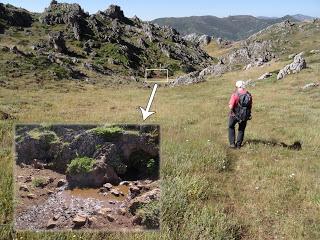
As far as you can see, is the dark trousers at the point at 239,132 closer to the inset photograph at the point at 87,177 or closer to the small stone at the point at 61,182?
the inset photograph at the point at 87,177

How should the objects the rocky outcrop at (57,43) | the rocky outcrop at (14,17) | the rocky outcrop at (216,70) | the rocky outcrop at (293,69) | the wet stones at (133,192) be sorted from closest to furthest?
the wet stones at (133,192), the rocky outcrop at (293,69), the rocky outcrop at (216,70), the rocky outcrop at (57,43), the rocky outcrop at (14,17)

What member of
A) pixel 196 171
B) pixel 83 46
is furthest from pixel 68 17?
pixel 196 171

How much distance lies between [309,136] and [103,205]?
546 inches

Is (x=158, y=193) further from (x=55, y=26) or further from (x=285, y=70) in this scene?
(x=55, y=26)

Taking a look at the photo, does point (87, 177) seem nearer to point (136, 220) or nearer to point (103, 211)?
point (103, 211)

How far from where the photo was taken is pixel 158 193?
6867mm

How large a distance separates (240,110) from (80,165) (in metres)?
10.5

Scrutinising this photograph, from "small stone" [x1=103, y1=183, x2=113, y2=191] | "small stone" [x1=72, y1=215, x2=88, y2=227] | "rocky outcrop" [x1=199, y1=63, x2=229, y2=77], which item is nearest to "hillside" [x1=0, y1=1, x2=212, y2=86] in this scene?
"rocky outcrop" [x1=199, y1=63, x2=229, y2=77]

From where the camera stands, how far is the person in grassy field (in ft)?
53.5

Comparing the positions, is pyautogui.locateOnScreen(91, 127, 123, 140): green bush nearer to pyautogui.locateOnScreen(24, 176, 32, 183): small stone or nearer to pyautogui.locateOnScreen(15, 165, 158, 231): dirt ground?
pyautogui.locateOnScreen(15, 165, 158, 231): dirt ground

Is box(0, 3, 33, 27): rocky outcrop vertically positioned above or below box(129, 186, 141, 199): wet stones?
above

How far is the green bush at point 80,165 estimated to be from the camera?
675cm

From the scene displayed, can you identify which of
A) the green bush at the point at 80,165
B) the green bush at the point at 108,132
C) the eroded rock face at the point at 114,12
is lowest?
the green bush at the point at 80,165

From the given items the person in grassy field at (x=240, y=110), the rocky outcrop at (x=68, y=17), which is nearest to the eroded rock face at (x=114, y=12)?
the rocky outcrop at (x=68, y=17)
